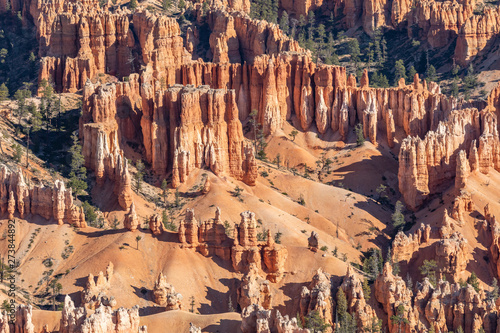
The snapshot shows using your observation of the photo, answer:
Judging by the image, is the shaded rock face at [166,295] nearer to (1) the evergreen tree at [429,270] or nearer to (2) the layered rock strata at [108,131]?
(2) the layered rock strata at [108,131]

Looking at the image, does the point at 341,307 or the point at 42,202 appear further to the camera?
the point at 42,202

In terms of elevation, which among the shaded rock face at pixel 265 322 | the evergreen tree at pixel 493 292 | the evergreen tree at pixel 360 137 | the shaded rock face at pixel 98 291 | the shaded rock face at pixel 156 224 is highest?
the evergreen tree at pixel 360 137

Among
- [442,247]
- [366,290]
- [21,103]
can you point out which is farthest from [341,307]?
[21,103]

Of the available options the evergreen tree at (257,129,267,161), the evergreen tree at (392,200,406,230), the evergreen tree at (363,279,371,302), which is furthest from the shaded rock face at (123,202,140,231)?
the evergreen tree at (257,129,267,161)

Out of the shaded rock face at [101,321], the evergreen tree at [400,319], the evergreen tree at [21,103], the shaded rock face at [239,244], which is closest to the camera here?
the shaded rock face at [101,321]

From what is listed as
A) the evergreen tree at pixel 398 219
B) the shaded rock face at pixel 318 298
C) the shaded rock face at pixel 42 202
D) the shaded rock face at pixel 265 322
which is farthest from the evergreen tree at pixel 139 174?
the shaded rock face at pixel 265 322

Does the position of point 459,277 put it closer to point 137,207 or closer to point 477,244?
point 477,244

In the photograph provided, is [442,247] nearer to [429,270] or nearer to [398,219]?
[429,270]

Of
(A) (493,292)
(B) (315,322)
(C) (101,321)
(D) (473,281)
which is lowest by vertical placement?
(A) (493,292)
